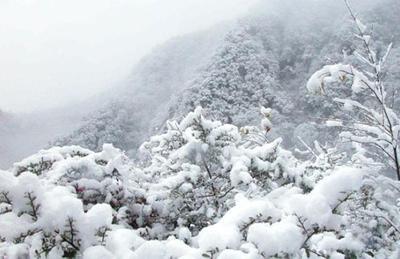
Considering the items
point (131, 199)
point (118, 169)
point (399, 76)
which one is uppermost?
point (118, 169)

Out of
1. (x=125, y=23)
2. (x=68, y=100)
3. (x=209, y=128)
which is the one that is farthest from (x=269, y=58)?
(x=125, y=23)

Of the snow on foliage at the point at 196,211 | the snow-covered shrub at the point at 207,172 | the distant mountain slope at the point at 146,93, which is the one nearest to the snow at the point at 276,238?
the snow on foliage at the point at 196,211

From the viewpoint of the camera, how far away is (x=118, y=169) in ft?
11.9

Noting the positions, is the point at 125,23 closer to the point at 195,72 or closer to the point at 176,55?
the point at 176,55

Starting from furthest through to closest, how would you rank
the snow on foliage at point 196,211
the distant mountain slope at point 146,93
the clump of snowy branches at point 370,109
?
the distant mountain slope at point 146,93 < the clump of snowy branches at point 370,109 < the snow on foliage at point 196,211

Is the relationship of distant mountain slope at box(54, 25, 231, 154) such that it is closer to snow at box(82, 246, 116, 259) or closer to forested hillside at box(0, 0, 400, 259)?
forested hillside at box(0, 0, 400, 259)

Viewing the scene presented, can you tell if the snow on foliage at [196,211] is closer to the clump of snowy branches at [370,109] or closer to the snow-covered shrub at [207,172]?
the snow-covered shrub at [207,172]

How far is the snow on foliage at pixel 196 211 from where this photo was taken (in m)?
2.14

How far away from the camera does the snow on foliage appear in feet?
7.04

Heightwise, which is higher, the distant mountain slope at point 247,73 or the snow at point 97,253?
the snow at point 97,253

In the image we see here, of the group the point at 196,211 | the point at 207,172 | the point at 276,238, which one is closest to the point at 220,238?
the point at 276,238

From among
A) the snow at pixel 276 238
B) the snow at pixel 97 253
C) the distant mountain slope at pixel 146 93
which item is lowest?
the distant mountain slope at pixel 146 93

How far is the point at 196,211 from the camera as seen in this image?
12.7ft

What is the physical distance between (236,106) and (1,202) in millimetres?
27893
